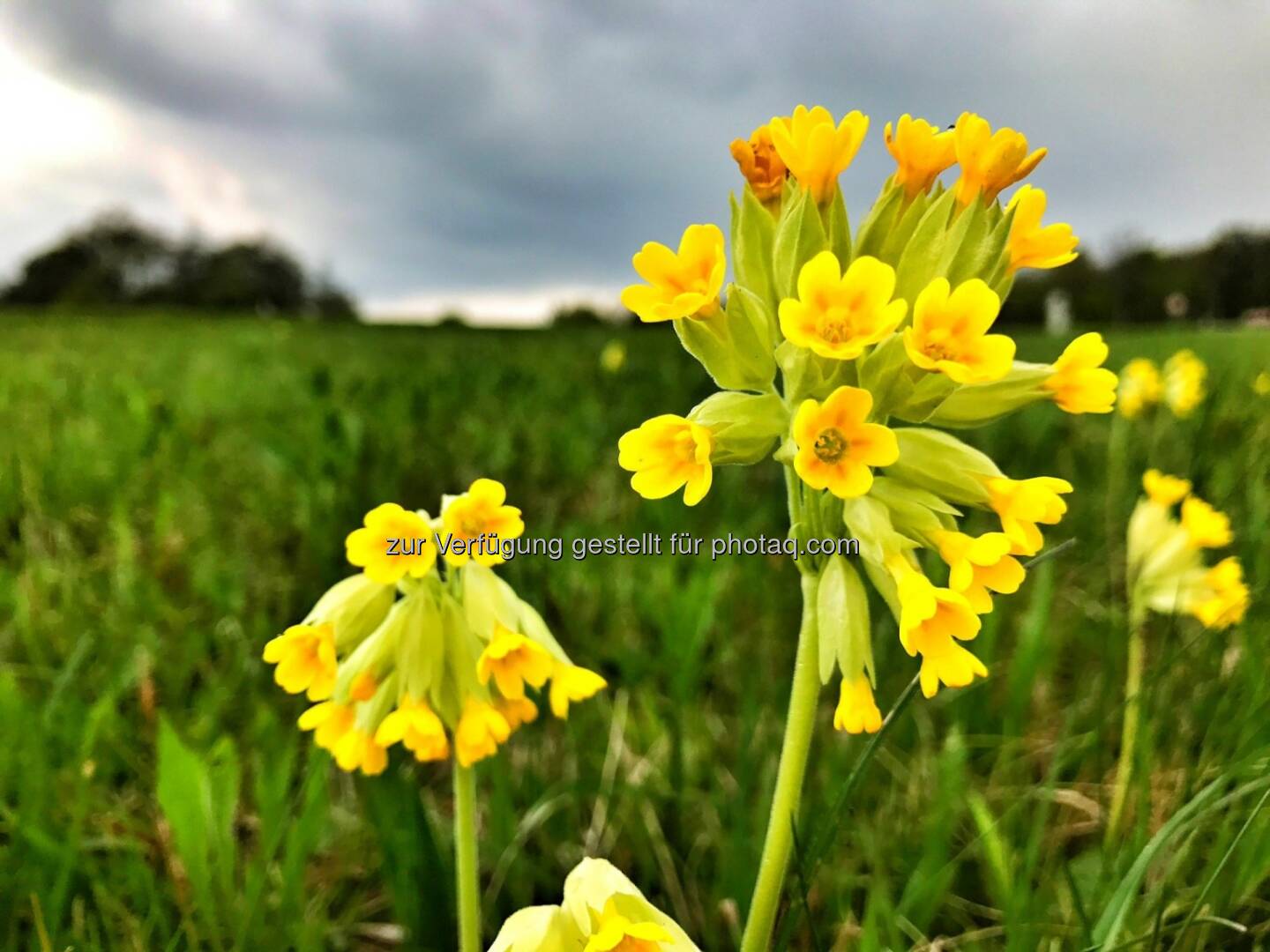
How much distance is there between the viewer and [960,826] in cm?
175

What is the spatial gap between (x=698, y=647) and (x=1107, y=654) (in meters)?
0.87

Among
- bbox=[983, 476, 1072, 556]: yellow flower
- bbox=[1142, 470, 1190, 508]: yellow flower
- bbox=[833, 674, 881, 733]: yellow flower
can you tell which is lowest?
bbox=[833, 674, 881, 733]: yellow flower

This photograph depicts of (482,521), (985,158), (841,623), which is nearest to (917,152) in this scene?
(985,158)

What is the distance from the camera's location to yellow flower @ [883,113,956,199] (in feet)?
3.01

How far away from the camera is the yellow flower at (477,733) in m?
1.12

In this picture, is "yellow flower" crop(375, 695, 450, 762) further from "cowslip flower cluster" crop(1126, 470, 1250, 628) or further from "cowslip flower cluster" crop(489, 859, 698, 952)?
"cowslip flower cluster" crop(1126, 470, 1250, 628)

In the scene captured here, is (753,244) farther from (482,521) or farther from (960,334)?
(482,521)

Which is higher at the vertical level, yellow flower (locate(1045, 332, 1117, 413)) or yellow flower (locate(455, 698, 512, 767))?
yellow flower (locate(1045, 332, 1117, 413))

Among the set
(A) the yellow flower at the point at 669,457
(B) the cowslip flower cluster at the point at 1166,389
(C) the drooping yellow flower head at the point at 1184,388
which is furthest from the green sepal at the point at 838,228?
(C) the drooping yellow flower head at the point at 1184,388

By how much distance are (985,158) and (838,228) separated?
6.3 inches

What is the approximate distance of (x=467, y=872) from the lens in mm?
1050

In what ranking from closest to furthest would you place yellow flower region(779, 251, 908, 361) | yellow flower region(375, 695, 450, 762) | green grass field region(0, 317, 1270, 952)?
yellow flower region(779, 251, 908, 361) < yellow flower region(375, 695, 450, 762) < green grass field region(0, 317, 1270, 952)

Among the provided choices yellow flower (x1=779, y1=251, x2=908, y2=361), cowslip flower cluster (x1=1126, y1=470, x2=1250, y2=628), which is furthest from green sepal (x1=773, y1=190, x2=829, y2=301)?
cowslip flower cluster (x1=1126, y1=470, x2=1250, y2=628)

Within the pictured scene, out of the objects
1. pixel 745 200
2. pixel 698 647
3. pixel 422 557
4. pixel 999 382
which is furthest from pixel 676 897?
pixel 745 200
